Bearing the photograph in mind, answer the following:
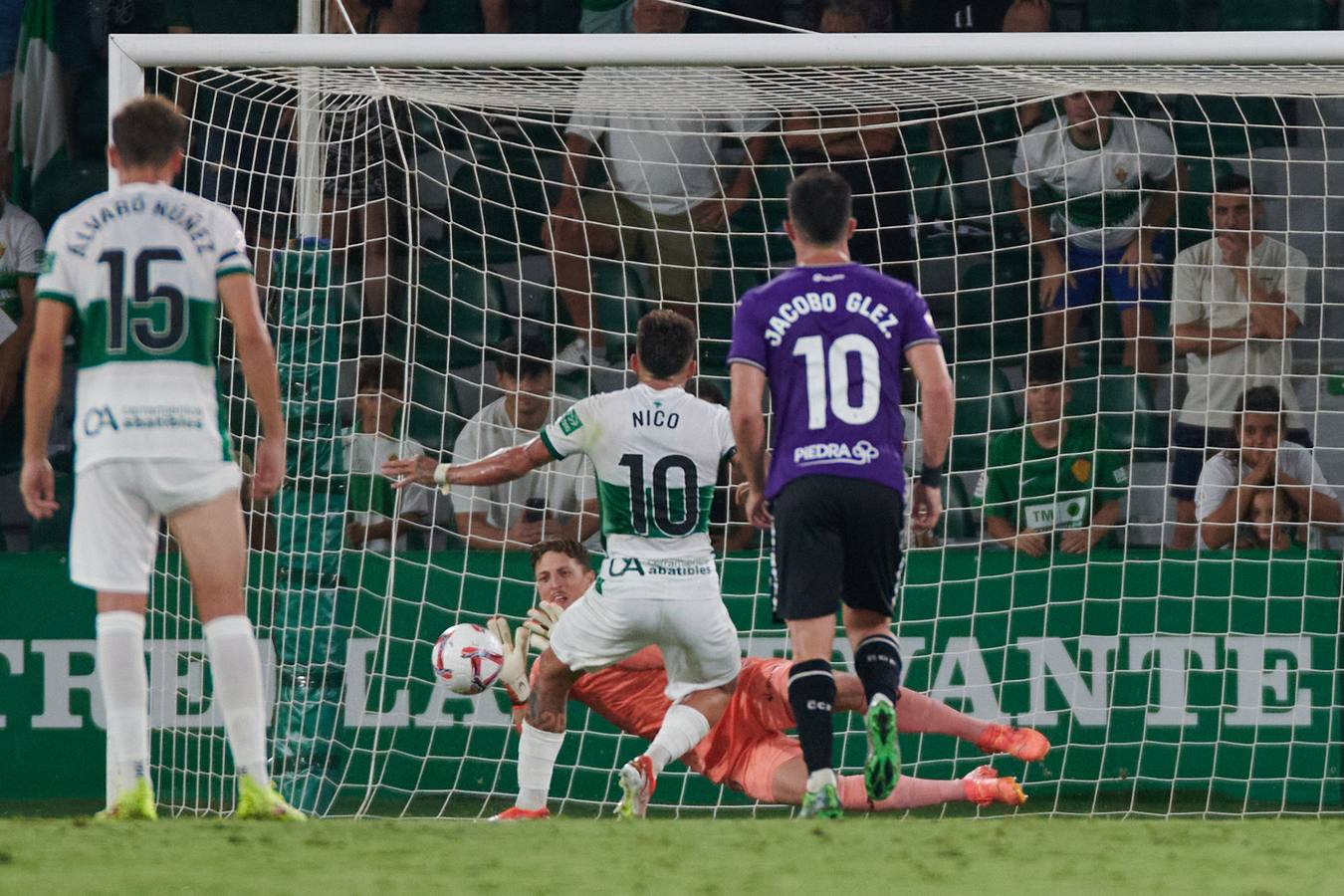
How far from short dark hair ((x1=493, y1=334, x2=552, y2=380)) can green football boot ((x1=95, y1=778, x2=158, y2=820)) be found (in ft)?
12.2

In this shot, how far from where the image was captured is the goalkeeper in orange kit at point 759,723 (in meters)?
6.65

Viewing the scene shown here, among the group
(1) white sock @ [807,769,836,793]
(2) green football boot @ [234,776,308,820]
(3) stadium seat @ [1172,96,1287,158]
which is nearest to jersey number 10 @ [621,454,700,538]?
(1) white sock @ [807,769,836,793]

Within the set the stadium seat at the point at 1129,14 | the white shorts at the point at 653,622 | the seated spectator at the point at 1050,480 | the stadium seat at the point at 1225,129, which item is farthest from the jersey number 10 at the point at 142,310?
the stadium seat at the point at 1129,14

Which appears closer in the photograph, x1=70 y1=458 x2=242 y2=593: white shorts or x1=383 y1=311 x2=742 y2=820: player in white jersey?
x1=70 y1=458 x2=242 y2=593: white shorts

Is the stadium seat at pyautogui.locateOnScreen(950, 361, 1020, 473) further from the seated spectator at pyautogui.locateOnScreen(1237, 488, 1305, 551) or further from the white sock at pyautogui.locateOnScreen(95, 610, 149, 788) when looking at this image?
the white sock at pyautogui.locateOnScreen(95, 610, 149, 788)

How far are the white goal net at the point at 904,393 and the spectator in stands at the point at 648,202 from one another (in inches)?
1.0

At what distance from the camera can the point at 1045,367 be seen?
8.62m

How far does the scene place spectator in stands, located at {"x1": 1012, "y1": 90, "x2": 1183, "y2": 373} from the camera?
28.6ft

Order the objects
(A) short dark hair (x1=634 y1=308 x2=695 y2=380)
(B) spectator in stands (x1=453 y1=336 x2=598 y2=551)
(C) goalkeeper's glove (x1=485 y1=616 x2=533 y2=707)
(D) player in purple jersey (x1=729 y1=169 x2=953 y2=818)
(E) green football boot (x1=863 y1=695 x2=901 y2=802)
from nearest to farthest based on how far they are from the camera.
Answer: (E) green football boot (x1=863 y1=695 x2=901 y2=802), (D) player in purple jersey (x1=729 y1=169 x2=953 y2=818), (A) short dark hair (x1=634 y1=308 x2=695 y2=380), (C) goalkeeper's glove (x1=485 y1=616 x2=533 y2=707), (B) spectator in stands (x1=453 y1=336 x2=598 y2=551)

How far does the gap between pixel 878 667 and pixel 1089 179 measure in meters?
4.47

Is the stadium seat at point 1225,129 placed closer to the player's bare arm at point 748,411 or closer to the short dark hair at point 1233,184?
the short dark hair at point 1233,184

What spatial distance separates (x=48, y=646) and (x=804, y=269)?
4244 mm

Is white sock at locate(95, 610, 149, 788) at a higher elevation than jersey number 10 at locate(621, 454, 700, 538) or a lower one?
lower

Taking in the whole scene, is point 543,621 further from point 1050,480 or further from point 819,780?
point 1050,480
